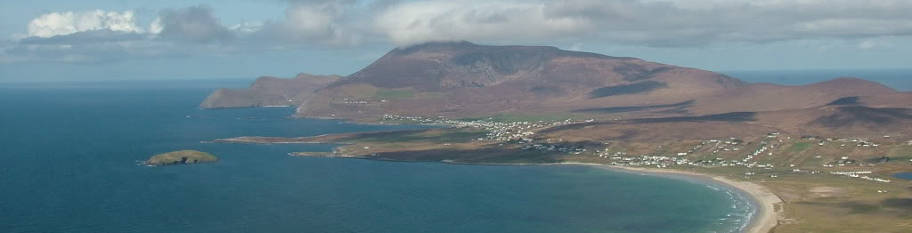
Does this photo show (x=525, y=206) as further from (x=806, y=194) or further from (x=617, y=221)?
(x=806, y=194)

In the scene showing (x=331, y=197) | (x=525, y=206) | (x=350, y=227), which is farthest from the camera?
(x=331, y=197)

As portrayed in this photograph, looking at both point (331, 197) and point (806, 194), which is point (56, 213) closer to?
point (331, 197)

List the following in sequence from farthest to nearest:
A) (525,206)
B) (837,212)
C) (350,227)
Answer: (525,206), (837,212), (350,227)

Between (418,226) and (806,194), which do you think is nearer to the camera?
(418,226)

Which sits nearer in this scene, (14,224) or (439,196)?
(14,224)

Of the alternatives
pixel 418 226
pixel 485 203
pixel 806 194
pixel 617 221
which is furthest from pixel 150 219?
pixel 806 194

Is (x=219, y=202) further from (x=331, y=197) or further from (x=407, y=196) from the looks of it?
(x=407, y=196)

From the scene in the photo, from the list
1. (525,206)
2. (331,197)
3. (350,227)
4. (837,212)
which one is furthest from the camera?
(331,197)

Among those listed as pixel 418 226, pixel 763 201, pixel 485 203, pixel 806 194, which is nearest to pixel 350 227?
pixel 418 226
